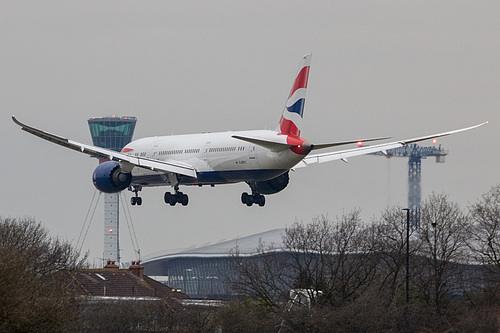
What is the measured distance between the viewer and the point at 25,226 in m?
114

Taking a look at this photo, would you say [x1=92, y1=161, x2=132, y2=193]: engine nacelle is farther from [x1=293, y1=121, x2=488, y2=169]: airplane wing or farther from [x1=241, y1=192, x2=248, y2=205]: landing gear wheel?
[x1=293, y1=121, x2=488, y2=169]: airplane wing

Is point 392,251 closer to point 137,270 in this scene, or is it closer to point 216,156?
point 216,156

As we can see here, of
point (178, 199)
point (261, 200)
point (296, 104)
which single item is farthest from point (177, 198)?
point (296, 104)

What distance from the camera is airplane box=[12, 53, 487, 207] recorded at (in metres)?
82.1

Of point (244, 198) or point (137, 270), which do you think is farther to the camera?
point (137, 270)

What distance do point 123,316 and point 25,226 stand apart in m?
19.0

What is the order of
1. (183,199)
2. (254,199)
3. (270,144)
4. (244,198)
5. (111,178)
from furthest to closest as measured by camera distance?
(183,199) < (244,198) < (254,199) < (111,178) < (270,144)

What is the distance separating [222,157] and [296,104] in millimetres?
6674

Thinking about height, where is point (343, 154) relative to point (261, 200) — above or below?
above

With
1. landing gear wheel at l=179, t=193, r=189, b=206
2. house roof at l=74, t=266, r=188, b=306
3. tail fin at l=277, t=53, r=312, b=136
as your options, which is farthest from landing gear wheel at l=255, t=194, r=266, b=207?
house roof at l=74, t=266, r=188, b=306

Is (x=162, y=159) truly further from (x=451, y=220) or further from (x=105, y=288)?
(x=105, y=288)

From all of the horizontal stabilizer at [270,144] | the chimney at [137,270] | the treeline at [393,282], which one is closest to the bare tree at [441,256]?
the treeline at [393,282]

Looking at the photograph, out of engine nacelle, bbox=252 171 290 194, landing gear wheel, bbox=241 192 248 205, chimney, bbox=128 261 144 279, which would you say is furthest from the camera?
chimney, bbox=128 261 144 279

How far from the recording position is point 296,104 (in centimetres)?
8519
